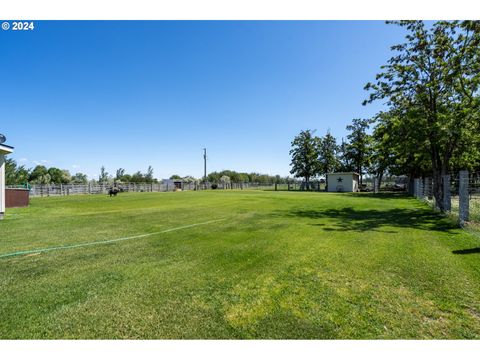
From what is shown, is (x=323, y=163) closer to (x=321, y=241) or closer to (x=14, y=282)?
(x=321, y=241)

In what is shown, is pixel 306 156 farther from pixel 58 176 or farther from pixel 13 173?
pixel 58 176

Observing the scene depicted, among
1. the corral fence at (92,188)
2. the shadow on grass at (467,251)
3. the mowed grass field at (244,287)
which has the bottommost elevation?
the mowed grass field at (244,287)

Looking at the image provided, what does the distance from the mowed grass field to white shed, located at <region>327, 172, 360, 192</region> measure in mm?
30975

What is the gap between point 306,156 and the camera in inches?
1843

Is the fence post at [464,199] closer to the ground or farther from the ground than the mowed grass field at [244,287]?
farther from the ground

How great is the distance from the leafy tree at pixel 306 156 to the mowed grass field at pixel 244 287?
41530mm

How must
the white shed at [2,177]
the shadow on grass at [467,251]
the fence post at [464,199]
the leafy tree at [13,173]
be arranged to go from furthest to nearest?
1. the leafy tree at [13,173]
2. the white shed at [2,177]
3. the fence post at [464,199]
4. the shadow on grass at [467,251]

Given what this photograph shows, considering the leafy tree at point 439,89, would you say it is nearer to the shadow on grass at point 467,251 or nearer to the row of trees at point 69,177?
the shadow on grass at point 467,251

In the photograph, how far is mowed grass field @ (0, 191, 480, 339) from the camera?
2.34m

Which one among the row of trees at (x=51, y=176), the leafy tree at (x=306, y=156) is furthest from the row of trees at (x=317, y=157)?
the row of trees at (x=51, y=176)

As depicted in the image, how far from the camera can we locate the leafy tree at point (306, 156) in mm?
46375

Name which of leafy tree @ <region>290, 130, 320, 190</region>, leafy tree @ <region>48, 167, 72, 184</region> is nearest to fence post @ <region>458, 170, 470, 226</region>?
leafy tree @ <region>290, 130, 320, 190</region>

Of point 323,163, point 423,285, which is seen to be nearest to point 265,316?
point 423,285

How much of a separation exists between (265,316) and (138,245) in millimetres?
3657
